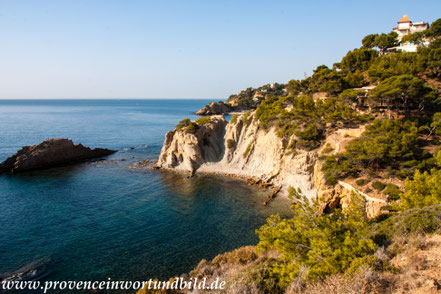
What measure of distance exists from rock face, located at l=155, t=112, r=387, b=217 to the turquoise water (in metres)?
3.90

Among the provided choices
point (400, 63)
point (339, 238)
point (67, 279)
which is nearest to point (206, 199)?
point (67, 279)

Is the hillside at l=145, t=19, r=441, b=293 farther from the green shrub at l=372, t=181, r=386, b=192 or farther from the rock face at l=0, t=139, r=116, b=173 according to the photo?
the rock face at l=0, t=139, r=116, b=173

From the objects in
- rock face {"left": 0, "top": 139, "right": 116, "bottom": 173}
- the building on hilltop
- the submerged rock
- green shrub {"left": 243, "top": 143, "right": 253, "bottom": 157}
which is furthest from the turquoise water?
the building on hilltop

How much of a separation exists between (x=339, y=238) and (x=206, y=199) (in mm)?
24613

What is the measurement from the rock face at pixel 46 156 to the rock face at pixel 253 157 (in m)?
21.0

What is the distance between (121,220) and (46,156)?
3501 cm

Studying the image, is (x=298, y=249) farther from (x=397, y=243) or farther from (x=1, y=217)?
(x=1, y=217)

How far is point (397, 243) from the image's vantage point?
40.8 ft

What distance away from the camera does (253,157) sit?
154 feet

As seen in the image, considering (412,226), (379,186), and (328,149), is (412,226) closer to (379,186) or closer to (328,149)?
(379,186)

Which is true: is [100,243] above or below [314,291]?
below

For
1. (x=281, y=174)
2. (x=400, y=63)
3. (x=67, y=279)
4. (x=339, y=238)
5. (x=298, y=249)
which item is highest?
(x=400, y=63)

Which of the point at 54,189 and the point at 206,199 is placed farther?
the point at 54,189

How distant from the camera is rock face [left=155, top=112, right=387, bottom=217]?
111 feet
